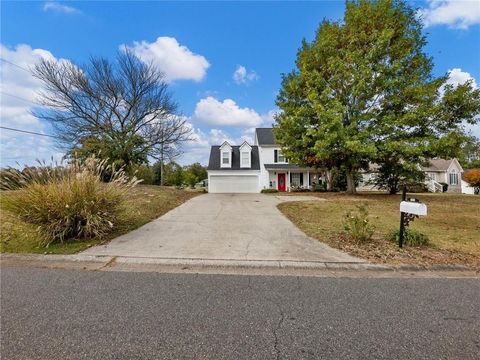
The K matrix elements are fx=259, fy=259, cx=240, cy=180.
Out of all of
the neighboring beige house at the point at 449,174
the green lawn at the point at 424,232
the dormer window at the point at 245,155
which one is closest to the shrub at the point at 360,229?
the green lawn at the point at 424,232

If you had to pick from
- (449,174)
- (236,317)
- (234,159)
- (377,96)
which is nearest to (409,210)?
(236,317)

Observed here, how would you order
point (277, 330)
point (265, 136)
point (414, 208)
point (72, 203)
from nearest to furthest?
1. point (277, 330)
2. point (414, 208)
3. point (72, 203)
4. point (265, 136)

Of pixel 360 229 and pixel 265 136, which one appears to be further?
pixel 265 136

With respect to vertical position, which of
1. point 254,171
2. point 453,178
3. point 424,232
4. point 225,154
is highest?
point 225,154

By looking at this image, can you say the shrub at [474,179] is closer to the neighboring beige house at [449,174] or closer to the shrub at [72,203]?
the neighboring beige house at [449,174]

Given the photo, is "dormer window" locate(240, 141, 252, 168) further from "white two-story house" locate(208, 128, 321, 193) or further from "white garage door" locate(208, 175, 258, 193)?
"white garage door" locate(208, 175, 258, 193)

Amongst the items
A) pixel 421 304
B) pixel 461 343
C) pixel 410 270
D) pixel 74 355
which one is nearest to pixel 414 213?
pixel 410 270

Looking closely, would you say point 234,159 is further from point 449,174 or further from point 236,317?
point 449,174

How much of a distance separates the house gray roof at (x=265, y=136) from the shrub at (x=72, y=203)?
21.5 metres

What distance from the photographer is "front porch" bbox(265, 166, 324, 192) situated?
2586 cm

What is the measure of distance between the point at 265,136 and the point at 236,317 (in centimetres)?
2572

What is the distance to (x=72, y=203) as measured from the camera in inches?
214

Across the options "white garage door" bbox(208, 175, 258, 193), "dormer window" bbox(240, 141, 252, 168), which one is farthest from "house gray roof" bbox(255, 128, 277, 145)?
"white garage door" bbox(208, 175, 258, 193)

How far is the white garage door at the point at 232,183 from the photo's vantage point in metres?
25.6
